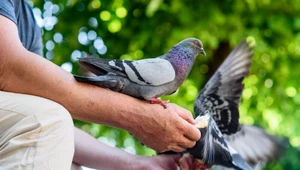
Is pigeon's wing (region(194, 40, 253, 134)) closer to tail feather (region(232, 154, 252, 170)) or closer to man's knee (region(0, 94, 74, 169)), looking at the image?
tail feather (region(232, 154, 252, 170))

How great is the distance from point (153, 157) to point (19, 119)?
1.85ft

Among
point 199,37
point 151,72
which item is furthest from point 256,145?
point 151,72

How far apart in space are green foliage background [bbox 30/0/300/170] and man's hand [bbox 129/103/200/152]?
1580 mm

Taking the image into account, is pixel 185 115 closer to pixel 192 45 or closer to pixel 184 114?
pixel 184 114

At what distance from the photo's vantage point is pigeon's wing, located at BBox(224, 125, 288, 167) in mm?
2090

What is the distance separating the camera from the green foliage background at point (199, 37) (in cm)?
295

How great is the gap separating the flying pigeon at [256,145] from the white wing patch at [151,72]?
2.36 ft

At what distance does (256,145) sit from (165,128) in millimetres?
1100

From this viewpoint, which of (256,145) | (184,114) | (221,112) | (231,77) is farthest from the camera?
(256,145)

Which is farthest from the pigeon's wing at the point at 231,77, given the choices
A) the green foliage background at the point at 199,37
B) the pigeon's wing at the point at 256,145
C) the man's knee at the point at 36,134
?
the green foliage background at the point at 199,37

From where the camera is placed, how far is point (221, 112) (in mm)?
1732

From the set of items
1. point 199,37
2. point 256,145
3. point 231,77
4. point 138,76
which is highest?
point 138,76

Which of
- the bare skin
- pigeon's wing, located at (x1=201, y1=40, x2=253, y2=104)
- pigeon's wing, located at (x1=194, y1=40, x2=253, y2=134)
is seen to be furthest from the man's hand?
pigeon's wing, located at (x1=201, y1=40, x2=253, y2=104)

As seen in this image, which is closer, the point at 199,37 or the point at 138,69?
the point at 138,69
